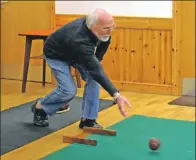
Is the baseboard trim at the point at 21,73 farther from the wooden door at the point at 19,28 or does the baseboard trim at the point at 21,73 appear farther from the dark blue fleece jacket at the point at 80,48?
the dark blue fleece jacket at the point at 80,48

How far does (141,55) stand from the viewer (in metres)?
5.62

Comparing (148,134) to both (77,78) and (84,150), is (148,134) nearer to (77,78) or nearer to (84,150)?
(84,150)

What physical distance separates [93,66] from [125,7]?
2490 millimetres

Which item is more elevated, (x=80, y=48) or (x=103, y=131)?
(x=80, y=48)

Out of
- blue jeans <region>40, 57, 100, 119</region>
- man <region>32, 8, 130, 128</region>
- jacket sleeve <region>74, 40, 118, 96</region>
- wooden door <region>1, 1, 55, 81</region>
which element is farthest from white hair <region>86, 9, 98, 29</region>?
wooden door <region>1, 1, 55, 81</region>

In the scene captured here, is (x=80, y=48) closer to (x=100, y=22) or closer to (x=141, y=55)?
(x=100, y=22)

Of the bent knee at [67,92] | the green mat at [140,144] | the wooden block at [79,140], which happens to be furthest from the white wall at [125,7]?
the wooden block at [79,140]

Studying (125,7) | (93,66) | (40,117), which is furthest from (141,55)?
(93,66)

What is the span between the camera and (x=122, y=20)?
5660mm

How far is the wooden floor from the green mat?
15 cm

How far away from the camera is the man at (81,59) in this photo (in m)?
3.37

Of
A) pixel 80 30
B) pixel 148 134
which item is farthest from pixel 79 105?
pixel 80 30

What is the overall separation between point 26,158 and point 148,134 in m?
1.03

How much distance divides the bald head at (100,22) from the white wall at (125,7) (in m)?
2.15
